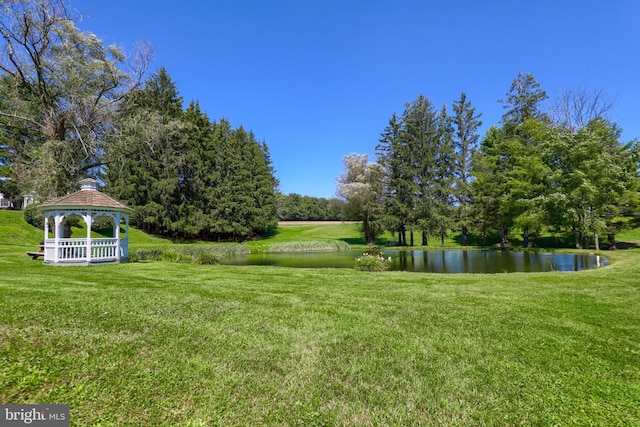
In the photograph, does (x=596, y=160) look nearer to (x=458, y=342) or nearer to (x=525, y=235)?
(x=525, y=235)

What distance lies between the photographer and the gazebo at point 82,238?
1227 cm

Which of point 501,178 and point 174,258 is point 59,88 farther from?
point 501,178

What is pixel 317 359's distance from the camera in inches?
142

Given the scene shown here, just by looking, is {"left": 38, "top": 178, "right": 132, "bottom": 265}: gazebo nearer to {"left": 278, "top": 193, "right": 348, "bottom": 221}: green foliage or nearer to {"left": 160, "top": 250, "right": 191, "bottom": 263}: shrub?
{"left": 160, "top": 250, "right": 191, "bottom": 263}: shrub

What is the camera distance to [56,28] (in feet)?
50.7

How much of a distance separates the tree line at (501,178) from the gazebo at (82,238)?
78.9 feet

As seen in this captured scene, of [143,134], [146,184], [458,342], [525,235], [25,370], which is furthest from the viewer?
[146,184]

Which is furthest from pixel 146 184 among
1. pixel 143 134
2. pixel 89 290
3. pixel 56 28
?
pixel 89 290

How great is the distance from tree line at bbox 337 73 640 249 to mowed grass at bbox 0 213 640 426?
20295 millimetres

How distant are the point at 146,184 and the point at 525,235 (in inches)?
1459

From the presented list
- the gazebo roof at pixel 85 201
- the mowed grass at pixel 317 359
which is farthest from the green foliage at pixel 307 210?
the mowed grass at pixel 317 359

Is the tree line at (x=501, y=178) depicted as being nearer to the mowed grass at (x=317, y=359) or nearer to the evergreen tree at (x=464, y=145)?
the evergreen tree at (x=464, y=145)

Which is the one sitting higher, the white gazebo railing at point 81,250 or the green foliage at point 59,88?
the green foliage at point 59,88

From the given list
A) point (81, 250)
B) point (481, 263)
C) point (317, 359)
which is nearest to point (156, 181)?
point (81, 250)
